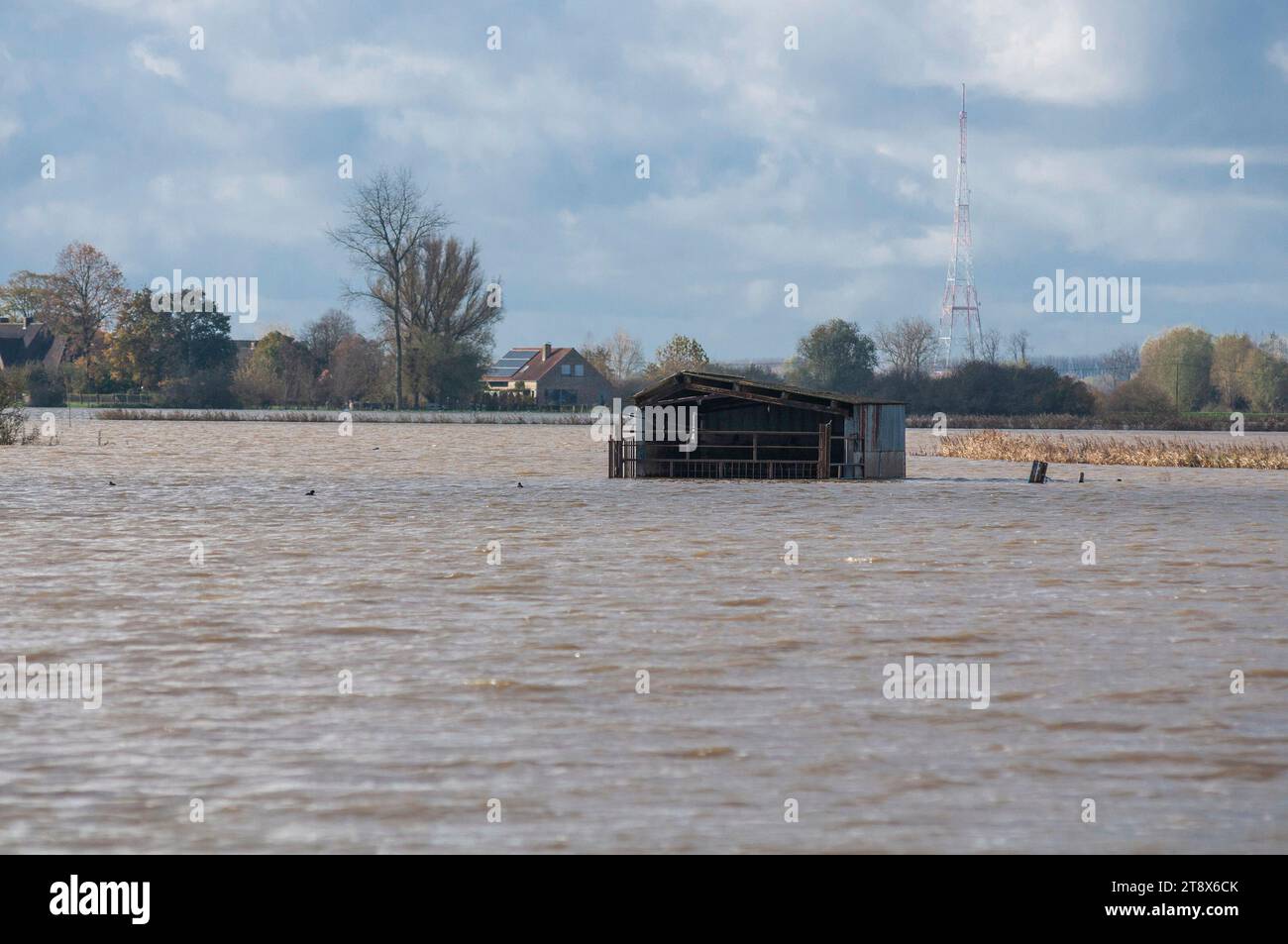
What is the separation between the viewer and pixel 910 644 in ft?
45.1

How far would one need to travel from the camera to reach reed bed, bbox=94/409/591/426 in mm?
101312

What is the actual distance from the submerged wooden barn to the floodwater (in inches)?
538

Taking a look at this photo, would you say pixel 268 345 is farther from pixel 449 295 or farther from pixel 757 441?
pixel 757 441

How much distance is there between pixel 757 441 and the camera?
138ft

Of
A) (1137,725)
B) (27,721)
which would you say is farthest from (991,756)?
(27,721)

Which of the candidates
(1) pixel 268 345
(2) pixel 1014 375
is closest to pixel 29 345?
(1) pixel 268 345

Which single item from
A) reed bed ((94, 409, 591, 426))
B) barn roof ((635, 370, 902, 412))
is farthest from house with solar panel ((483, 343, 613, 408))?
barn roof ((635, 370, 902, 412))

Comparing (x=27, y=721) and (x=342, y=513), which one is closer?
(x=27, y=721)

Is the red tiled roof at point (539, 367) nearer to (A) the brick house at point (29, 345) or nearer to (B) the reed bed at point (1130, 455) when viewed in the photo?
(A) the brick house at point (29, 345)

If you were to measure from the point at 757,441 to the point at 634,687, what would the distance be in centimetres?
3083

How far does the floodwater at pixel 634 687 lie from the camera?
8.08m
